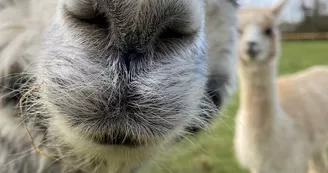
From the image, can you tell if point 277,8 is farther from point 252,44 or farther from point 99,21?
point 99,21

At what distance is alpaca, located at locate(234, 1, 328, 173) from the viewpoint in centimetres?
355

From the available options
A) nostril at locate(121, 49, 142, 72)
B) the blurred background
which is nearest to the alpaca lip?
nostril at locate(121, 49, 142, 72)

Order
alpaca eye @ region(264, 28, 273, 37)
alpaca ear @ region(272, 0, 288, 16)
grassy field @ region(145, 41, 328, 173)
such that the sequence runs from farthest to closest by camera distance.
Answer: alpaca ear @ region(272, 0, 288, 16)
alpaca eye @ region(264, 28, 273, 37)
grassy field @ region(145, 41, 328, 173)

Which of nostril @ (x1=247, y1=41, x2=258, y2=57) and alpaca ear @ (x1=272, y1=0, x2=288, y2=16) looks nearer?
nostril @ (x1=247, y1=41, x2=258, y2=57)

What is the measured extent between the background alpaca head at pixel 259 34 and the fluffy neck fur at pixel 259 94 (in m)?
0.09

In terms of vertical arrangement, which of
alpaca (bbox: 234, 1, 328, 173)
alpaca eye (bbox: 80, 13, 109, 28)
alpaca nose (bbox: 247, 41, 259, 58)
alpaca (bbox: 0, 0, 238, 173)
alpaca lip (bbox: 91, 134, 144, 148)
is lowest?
alpaca (bbox: 234, 1, 328, 173)

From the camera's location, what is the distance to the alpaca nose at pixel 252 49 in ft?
12.4

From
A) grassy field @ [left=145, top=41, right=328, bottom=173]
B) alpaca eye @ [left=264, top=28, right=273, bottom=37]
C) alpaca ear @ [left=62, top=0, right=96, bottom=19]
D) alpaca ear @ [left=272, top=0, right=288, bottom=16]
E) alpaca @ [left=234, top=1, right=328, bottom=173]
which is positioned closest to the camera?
alpaca ear @ [left=62, top=0, right=96, bottom=19]

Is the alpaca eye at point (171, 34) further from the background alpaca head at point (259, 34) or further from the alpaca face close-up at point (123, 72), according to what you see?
the background alpaca head at point (259, 34)

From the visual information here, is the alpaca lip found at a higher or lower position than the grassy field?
higher

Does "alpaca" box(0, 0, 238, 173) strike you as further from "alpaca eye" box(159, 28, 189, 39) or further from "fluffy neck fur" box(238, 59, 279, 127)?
"fluffy neck fur" box(238, 59, 279, 127)

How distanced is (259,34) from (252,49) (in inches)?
9.3

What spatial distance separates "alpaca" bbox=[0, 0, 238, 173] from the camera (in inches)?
31.8

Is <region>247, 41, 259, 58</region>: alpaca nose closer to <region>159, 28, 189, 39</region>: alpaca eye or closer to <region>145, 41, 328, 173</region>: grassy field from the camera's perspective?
<region>145, 41, 328, 173</region>: grassy field
